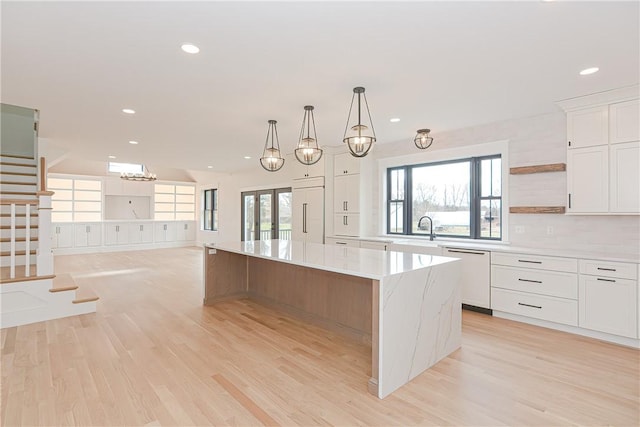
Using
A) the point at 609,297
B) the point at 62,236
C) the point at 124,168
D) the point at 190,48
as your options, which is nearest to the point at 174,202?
the point at 124,168

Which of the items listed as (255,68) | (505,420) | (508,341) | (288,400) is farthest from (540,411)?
(255,68)

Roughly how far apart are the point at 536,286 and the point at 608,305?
0.65m

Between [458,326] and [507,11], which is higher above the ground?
[507,11]

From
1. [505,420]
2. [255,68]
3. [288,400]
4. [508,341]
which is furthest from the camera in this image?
[508,341]

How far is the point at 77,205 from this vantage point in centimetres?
1017

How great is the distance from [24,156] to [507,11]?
26.8ft

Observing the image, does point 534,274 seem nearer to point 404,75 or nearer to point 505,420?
point 505,420

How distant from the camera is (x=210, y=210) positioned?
11922 millimetres

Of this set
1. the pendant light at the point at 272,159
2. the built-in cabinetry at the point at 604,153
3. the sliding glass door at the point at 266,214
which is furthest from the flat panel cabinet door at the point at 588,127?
the sliding glass door at the point at 266,214

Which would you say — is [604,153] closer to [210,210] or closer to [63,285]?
[63,285]

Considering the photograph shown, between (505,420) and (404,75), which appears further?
(404,75)

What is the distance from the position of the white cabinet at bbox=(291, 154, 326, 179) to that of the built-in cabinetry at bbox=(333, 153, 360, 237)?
28 centimetres

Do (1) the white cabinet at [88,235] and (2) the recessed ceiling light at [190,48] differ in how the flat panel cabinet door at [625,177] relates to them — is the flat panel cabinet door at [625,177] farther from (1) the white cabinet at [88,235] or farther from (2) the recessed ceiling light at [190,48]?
(1) the white cabinet at [88,235]

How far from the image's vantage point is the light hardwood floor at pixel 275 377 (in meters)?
2.12
